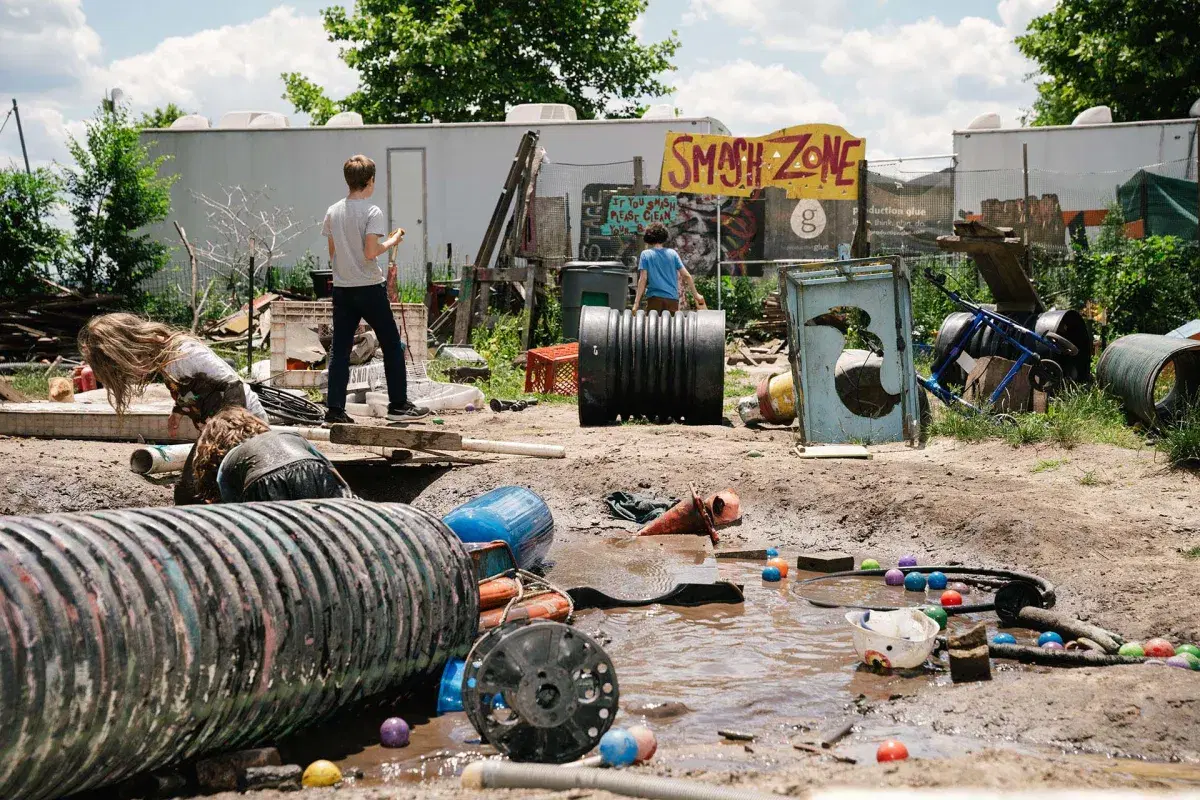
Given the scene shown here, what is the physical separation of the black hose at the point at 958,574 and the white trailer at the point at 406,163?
14440 millimetres

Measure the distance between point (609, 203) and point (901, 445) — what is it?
11626 millimetres

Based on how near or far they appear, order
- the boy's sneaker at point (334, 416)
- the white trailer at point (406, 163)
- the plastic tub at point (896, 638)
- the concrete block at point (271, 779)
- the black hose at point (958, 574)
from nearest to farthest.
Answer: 1. the concrete block at point (271, 779)
2. the plastic tub at point (896, 638)
3. the black hose at point (958, 574)
4. the boy's sneaker at point (334, 416)
5. the white trailer at point (406, 163)

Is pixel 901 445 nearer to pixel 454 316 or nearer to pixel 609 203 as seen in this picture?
pixel 454 316

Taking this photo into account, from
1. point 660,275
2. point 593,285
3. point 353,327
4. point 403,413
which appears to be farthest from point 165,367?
point 593,285

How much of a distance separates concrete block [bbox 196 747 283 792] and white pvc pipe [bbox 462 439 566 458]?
4.54 m

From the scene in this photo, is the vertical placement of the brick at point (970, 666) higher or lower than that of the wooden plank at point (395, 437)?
lower

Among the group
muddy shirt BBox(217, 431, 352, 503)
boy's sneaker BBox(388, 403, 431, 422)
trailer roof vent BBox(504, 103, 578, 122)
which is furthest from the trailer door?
muddy shirt BBox(217, 431, 352, 503)

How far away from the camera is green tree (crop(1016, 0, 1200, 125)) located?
85.8ft

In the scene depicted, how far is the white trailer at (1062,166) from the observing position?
62.8 feet

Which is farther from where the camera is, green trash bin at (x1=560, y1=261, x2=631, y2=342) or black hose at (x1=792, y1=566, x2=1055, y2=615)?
green trash bin at (x1=560, y1=261, x2=631, y2=342)

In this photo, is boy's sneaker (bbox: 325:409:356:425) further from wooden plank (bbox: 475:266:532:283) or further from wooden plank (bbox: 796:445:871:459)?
wooden plank (bbox: 475:266:532:283)

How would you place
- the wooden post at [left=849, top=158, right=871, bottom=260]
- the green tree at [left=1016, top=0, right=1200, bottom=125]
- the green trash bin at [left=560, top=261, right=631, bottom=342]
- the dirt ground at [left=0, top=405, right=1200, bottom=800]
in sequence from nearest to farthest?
the dirt ground at [left=0, top=405, right=1200, bottom=800] < the green trash bin at [left=560, top=261, right=631, bottom=342] < the wooden post at [left=849, top=158, right=871, bottom=260] < the green tree at [left=1016, top=0, right=1200, bottom=125]

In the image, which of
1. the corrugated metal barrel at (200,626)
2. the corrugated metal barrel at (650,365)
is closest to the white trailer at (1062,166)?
the corrugated metal barrel at (650,365)

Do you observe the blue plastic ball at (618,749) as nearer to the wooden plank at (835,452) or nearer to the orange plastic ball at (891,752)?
the orange plastic ball at (891,752)
